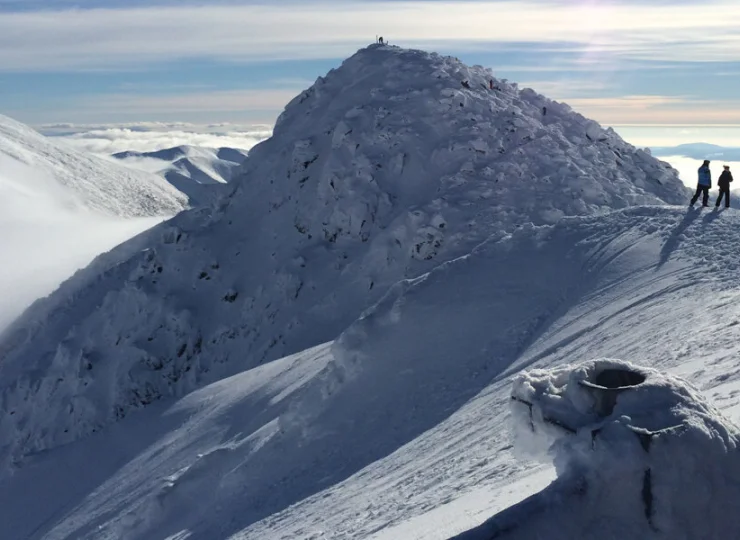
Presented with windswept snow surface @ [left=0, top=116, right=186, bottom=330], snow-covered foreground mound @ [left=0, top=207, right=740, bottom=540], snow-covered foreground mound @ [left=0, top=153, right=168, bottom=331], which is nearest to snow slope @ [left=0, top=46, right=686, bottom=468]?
snow-covered foreground mound @ [left=0, top=207, right=740, bottom=540]

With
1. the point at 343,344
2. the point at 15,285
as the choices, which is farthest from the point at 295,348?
the point at 15,285

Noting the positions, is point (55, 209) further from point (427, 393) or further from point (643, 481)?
point (643, 481)

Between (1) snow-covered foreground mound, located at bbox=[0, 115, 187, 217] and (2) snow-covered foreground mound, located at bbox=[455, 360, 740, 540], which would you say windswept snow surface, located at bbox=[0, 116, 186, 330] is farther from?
(2) snow-covered foreground mound, located at bbox=[455, 360, 740, 540]

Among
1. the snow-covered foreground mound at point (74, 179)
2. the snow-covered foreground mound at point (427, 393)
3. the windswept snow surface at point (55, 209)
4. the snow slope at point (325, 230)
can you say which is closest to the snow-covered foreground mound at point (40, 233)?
the windswept snow surface at point (55, 209)

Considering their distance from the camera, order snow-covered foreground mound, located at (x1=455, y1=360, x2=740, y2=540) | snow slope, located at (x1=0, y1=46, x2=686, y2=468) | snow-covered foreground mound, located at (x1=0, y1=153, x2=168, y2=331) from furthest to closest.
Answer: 1. snow-covered foreground mound, located at (x1=0, y1=153, x2=168, y2=331)
2. snow slope, located at (x1=0, y1=46, x2=686, y2=468)
3. snow-covered foreground mound, located at (x1=455, y1=360, x2=740, y2=540)

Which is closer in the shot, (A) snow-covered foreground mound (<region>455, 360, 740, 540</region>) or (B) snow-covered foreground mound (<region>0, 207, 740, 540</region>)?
(A) snow-covered foreground mound (<region>455, 360, 740, 540</region>)

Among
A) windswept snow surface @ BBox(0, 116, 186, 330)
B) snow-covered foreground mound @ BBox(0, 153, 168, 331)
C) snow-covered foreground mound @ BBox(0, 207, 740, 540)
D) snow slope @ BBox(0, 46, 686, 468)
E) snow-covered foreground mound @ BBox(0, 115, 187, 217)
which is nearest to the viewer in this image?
snow-covered foreground mound @ BBox(0, 207, 740, 540)

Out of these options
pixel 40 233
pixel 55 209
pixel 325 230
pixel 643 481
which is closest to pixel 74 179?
pixel 55 209
